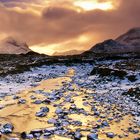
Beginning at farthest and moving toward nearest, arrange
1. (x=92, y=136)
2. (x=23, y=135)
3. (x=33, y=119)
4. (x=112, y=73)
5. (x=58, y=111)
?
(x=112, y=73) < (x=58, y=111) < (x=33, y=119) < (x=23, y=135) < (x=92, y=136)

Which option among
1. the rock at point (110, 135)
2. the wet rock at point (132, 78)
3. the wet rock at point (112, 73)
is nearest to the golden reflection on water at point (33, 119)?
the rock at point (110, 135)

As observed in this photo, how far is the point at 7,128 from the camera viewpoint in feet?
56.4

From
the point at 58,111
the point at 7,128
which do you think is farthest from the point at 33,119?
the point at 7,128

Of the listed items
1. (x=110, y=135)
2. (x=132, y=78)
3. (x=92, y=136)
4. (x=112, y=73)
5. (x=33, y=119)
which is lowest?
(x=110, y=135)

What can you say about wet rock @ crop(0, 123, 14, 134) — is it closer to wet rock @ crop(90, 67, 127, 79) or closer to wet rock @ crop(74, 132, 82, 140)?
wet rock @ crop(74, 132, 82, 140)

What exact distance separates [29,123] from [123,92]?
37.6ft

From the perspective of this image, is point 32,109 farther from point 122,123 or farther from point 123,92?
point 123,92

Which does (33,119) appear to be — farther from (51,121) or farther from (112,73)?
(112,73)

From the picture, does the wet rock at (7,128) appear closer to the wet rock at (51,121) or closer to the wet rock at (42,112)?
the wet rock at (51,121)

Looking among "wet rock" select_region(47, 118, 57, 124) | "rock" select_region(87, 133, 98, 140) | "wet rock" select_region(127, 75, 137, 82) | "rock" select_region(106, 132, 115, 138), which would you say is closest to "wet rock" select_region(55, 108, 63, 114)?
"wet rock" select_region(47, 118, 57, 124)

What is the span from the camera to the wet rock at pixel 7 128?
16.6 metres

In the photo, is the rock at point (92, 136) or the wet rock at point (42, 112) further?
the wet rock at point (42, 112)

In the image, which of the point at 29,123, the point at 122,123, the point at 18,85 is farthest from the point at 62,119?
the point at 18,85

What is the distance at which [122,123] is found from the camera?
1867 centimetres
